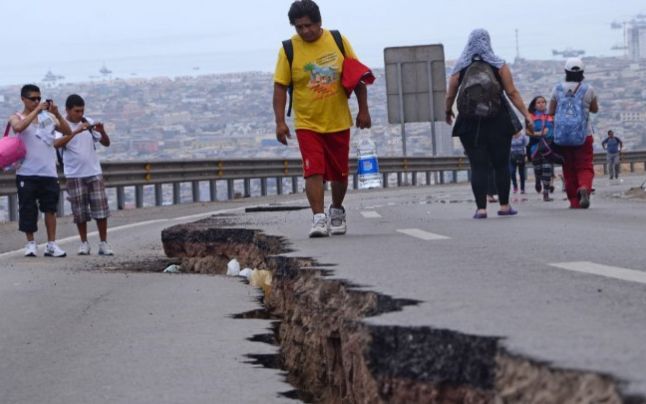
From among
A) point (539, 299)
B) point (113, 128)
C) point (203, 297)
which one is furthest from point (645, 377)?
point (113, 128)

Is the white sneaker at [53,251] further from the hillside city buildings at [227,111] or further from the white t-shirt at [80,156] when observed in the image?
the hillside city buildings at [227,111]

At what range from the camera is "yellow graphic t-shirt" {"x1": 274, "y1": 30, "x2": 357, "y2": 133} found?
1062 cm

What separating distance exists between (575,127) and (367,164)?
78.1 feet

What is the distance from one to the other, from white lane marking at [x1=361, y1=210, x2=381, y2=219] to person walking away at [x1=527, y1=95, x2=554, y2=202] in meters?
2.06

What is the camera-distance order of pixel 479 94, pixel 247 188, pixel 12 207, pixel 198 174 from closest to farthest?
1. pixel 479 94
2. pixel 12 207
3. pixel 198 174
4. pixel 247 188

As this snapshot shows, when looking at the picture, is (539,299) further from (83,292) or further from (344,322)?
(83,292)

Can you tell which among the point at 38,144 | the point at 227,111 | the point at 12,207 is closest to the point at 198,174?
the point at 12,207

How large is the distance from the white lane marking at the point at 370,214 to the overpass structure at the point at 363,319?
2.75 meters

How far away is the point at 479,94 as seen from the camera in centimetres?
1289

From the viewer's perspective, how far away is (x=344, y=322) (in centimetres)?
547

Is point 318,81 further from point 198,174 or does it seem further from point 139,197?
point 198,174

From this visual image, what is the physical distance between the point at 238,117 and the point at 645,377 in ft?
219

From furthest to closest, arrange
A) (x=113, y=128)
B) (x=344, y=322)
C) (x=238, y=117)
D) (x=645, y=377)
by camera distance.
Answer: (x=238, y=117) → (x=113, y=128) → (x=344, y=322) → (x=645, y=377)

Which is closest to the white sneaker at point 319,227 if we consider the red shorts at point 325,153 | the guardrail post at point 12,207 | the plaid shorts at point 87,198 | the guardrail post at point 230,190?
the red shorts at point 325,153
